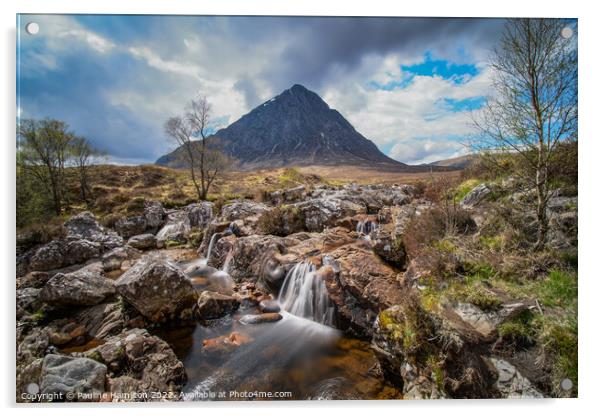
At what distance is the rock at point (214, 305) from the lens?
234 inches

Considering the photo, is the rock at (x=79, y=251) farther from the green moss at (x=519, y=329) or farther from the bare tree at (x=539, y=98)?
the bare tree at (x=539, y=98)

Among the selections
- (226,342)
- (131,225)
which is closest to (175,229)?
(131,225)

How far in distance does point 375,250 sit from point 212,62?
5.90m

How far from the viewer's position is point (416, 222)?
5.71m

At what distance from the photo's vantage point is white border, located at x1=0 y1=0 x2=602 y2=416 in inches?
139

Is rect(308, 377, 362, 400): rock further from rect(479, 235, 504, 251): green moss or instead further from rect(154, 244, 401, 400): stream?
rect(479, 235, 504, 251): green moss

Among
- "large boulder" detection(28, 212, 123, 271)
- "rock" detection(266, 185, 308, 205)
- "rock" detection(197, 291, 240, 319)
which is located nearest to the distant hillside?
"rock" detection(197, 291, 240, 319)

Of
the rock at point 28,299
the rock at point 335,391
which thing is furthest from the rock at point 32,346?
the rock at point 335,391

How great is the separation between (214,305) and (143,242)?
828cm

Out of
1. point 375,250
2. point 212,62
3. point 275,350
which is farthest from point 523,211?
point 212,62

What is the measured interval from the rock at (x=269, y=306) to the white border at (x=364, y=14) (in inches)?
108

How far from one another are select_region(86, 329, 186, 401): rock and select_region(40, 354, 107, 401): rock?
0.21m

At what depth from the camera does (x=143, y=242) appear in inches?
473

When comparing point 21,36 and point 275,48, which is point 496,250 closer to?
point 275,48
